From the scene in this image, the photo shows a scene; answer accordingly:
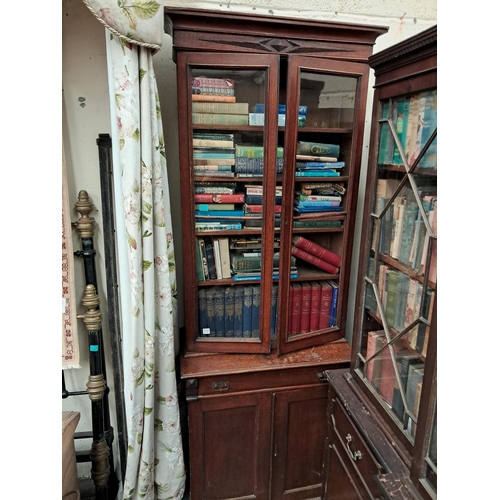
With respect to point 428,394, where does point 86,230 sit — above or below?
above

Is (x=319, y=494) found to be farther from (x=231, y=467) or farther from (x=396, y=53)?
(x=396, y=53)

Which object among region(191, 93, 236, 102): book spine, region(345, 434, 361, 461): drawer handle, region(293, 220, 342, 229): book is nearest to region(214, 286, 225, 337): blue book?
region(293, 220, 342, 229): book

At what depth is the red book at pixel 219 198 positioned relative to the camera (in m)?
1.51

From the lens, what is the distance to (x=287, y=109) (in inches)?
54.6

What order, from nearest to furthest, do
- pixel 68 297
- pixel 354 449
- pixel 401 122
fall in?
pixel 401 122, pixel 354 449, pixel 68 297

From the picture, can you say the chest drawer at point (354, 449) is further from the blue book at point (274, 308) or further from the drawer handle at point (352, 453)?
the blue book at point (274, 308)

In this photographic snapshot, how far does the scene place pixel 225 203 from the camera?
155 cm

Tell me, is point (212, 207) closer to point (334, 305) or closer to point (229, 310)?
point (229, 310)

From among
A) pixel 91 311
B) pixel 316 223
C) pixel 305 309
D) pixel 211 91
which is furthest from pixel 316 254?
pixel 91 311

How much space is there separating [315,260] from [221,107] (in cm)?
79

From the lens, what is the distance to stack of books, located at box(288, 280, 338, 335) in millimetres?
1661

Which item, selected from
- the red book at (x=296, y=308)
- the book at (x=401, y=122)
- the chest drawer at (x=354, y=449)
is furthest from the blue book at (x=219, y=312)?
the book at (x=401, y=122)
